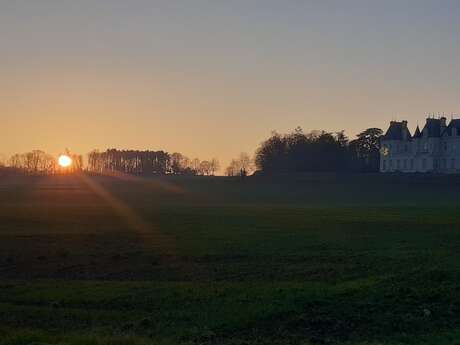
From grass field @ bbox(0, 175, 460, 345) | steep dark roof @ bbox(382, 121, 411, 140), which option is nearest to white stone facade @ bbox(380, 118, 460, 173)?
steep dark roof @ bbox(382, 121, 411, 140)

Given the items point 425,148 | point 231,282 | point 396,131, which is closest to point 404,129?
point 396,131

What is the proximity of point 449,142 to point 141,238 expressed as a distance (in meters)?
89.3

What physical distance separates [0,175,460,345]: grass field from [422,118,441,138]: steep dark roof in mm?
73843

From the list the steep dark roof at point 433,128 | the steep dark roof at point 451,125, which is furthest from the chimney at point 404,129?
the steep dark roof at point 451,125

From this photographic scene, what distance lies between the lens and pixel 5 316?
15906 millimetres

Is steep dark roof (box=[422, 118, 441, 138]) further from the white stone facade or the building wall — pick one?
the building wall

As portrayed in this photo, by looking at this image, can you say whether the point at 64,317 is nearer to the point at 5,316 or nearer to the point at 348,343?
the point at 5,316

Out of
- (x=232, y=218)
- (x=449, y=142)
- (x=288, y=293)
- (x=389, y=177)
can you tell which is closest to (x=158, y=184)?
(x=389, y=177)

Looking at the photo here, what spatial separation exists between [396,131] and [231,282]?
109 metres

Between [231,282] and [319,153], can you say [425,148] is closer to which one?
[319,153]

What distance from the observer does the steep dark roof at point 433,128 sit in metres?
114

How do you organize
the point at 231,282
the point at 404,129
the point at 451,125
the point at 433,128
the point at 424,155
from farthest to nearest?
the point at 404,129
the point at 424,155
the point at 433,128
the point at 451,125
the point at 231,282

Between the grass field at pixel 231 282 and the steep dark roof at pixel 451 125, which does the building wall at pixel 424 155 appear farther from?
the grass field at pixel 231 282

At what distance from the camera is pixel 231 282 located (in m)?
20.5
